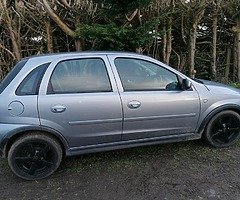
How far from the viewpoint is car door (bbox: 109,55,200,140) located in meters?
3.66

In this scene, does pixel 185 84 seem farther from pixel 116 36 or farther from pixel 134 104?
pixel 116 36

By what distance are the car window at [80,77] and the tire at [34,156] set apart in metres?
0.64

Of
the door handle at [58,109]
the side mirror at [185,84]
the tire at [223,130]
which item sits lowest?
the tire at [223,130]

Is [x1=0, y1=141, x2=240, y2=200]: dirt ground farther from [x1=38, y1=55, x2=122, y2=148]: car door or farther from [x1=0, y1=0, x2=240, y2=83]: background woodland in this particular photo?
[x1=0, y1=0, x2=240, y2=83]: background woodland

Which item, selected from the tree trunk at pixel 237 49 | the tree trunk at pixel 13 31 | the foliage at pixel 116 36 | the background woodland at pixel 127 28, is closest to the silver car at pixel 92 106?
the foliage at pixel 116 36

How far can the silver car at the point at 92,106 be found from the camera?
10.9ft

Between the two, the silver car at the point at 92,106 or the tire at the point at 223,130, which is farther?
the tire at the point at 223,130

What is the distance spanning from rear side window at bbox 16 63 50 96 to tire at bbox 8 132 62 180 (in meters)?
0.54

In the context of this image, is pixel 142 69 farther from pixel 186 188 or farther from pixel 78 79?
pixel 186 188

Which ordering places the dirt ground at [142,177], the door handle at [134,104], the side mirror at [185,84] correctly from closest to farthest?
the dirt ground at [142,177] < the door handle at [134,104] < the side mirror at [185,84]

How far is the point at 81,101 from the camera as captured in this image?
3424 millimetres

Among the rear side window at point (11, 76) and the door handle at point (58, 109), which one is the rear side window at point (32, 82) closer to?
the rear side window at point (11, 76)

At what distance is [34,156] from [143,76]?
181 centimetres

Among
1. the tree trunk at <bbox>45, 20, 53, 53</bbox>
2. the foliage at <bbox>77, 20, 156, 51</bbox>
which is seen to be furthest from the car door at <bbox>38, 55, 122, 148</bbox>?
the tree trunk at <bbox>45, 20, 53, 53</bbox>
